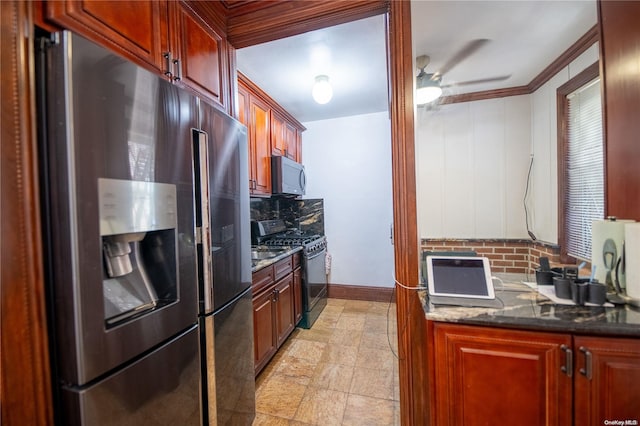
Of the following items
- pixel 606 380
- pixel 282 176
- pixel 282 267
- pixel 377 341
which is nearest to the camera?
pixel 606 380

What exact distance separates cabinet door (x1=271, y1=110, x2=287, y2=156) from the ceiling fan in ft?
5.59

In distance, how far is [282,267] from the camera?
2.42 metres

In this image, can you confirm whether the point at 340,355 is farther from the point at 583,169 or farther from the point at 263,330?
the point at 583,169

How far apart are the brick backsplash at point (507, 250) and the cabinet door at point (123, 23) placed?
5.78 ft

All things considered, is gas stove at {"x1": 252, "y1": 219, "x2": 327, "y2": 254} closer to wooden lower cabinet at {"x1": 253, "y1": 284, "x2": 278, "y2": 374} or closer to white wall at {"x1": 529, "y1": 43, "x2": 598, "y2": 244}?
wooden lower cabinet at {"x1": 253, "y1": 284, "x2": 278, "y2": 374}

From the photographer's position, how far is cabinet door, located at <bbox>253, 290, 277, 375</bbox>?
6.38ft

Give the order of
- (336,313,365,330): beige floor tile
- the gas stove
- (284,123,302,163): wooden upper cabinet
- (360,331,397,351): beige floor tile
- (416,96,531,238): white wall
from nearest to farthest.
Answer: (416,96,531,238): white wall < (360,331,397,351): beige floor tile < (336,313,365,330): beige floor tile < the gas stove < (284,123,302,163): wooden upper cabinet

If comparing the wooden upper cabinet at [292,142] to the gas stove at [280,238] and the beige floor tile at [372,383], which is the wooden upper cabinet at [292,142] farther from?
the beige floor tile at [372,383]

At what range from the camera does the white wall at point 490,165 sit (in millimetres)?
1414

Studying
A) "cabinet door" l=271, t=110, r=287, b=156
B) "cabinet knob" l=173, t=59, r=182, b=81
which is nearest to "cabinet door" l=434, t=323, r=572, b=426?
"cabinet knob" l=173, t=59, r=182, b=81

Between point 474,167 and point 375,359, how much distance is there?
5.74ft

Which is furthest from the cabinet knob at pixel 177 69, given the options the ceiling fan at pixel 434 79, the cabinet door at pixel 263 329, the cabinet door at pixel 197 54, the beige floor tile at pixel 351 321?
the beige floor tile at pixel 351 321

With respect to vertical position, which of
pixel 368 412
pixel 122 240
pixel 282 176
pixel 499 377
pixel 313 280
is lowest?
pixel 368 412

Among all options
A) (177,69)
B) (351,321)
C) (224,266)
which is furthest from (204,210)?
(351,321)
